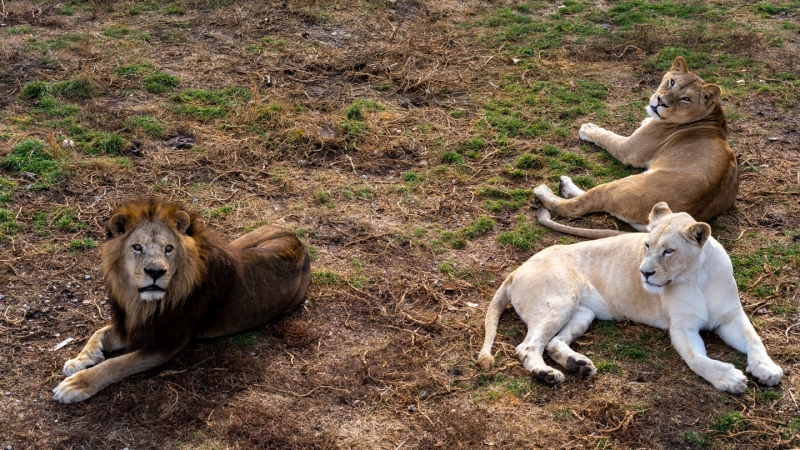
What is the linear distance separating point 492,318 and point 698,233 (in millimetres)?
1454

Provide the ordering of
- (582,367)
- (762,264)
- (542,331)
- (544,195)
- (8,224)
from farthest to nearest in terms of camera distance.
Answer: (544,195)
(8,224)
(762,264)
(542,331)
(582,367)

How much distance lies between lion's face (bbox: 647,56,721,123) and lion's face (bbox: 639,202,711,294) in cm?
287

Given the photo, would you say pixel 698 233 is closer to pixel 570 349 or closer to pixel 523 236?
pixel 570 349

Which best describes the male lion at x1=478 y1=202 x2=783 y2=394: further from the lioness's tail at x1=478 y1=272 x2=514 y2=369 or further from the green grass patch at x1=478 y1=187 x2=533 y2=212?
the green grass patch at x1=478 y1=187 x2=533 y2=212

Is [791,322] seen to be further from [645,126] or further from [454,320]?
[645,126]

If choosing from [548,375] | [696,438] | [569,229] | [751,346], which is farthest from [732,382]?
[569,229]

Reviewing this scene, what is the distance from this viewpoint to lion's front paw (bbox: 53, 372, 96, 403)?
5.09 m

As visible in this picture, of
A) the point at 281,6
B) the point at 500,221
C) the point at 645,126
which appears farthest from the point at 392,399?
the point at 281,6

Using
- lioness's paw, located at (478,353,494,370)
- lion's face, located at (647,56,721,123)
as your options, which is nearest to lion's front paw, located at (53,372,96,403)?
lioness's paw, located at (478,353,494,370)

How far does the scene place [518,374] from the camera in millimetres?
5520

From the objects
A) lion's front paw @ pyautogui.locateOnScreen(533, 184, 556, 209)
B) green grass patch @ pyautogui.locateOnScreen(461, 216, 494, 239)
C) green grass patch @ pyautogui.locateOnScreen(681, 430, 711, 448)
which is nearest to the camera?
green grass patch @ pyautogui.locateOnScreen(681, 430, 711, 448)

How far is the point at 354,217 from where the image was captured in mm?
7465

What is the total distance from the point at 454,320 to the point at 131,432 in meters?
2.33

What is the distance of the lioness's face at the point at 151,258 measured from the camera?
16.5 feet
